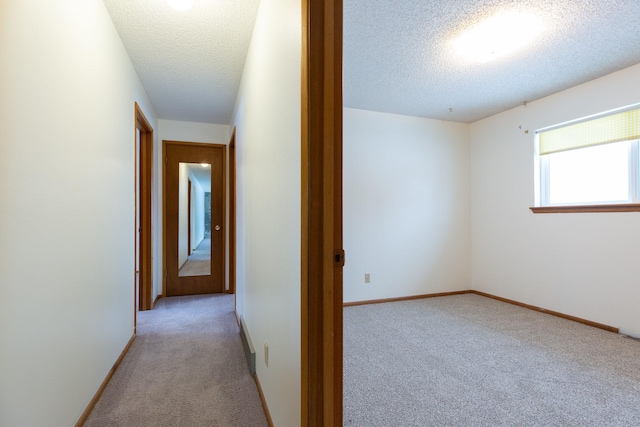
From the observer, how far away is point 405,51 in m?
2.38

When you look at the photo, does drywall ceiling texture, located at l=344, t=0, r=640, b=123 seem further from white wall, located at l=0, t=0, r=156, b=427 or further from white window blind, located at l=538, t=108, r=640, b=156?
white wall, located at l=0, t=0, r=156, b=427

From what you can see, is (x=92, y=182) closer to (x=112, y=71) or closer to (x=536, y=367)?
(x=112, y=71)

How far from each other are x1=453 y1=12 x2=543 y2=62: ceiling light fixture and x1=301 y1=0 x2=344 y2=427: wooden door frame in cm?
179

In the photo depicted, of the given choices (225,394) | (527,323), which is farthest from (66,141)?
(527,323)

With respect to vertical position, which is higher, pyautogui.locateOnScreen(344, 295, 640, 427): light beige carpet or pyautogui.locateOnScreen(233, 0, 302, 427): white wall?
pyautogui.locateOnScreen(233, 0, 302, 427): white wall

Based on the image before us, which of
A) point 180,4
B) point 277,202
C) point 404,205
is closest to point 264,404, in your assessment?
point 277,202

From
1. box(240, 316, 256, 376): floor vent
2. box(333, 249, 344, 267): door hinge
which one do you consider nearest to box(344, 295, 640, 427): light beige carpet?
box(240, 316, 256, 376): floor vent

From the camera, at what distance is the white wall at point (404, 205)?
3662mm

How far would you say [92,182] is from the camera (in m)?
1.71

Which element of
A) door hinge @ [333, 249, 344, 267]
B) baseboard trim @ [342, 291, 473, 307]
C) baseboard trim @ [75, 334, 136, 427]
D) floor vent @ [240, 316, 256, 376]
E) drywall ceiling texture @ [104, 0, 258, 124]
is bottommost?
baseboard trim @ [342, 291, 473, 307]

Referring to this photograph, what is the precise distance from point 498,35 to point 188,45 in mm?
2410

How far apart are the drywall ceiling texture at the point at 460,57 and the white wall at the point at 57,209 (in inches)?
64.1

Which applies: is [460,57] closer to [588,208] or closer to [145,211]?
[588,208]

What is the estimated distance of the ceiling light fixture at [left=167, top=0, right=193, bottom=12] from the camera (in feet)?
5.78
